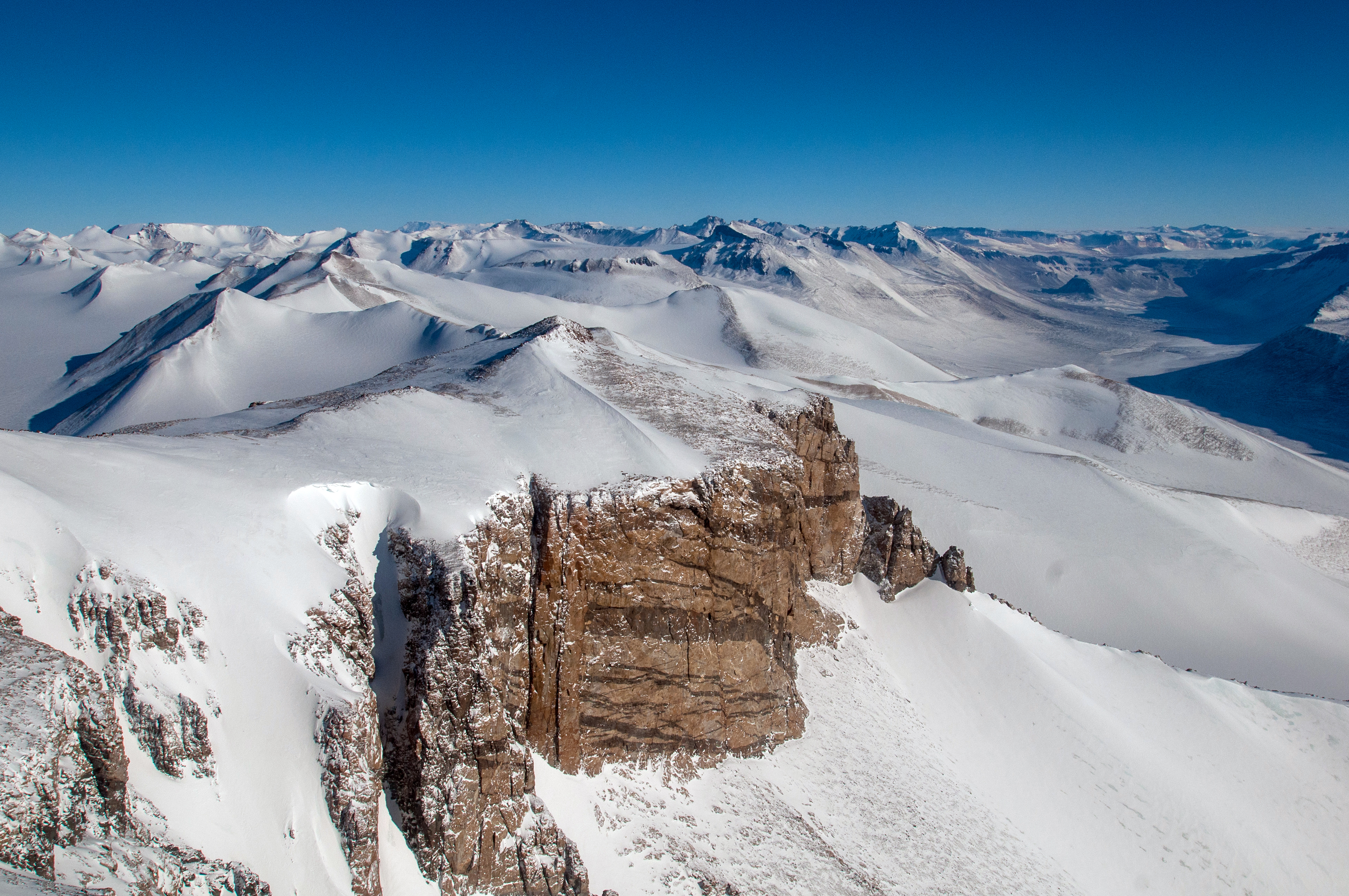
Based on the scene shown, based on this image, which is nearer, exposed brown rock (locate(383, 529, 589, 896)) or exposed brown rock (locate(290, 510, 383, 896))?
exposed brown rock (locate(290, 510, 383, 896))

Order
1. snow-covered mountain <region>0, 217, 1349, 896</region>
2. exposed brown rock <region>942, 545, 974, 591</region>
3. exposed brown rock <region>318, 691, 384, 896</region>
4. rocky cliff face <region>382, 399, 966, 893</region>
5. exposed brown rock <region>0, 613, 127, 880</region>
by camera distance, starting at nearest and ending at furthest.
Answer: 1. exposed brown rock <region>0, 613, 127, 880</region>
2. snow-covered mountain <region>0, 217, 1349, 896</region>
3. exposed brown rock <region>318, 691, 384, 896</region>
4. rocky cliff face <region>382, 399, 966, 893</region>
5. exposed brown rock <region>942, 545, 974, 591</region>

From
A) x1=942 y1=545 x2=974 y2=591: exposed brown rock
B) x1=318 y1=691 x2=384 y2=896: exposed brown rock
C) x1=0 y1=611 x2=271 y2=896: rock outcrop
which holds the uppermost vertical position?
x1=0 y1=611 x2=271 y2=896: rock outcrop

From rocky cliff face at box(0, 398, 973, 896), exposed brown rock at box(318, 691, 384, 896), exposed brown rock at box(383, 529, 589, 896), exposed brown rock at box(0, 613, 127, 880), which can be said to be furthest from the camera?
exposed brown rock at box(383, 529, 589, 896)

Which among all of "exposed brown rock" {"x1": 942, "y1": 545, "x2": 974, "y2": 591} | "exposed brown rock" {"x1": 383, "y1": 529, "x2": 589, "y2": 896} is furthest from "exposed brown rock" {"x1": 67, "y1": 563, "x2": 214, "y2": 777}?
"exposed brown rock" {"x1": 942, "y1": 545, "x2": 974, "y2": 591}

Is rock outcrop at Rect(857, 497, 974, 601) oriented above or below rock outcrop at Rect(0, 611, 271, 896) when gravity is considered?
below

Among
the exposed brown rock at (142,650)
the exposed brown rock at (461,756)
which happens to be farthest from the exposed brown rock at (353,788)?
the exposed brown rock at (142,650)

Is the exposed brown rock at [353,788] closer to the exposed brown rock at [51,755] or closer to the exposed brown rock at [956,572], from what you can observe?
the exposed brown rock at [51,755]

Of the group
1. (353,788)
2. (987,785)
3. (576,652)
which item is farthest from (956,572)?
(353,788)

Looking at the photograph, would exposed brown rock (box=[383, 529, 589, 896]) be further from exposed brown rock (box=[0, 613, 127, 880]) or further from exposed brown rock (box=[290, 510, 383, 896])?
exposed brown rock (box=[0, 613, 127, 880])

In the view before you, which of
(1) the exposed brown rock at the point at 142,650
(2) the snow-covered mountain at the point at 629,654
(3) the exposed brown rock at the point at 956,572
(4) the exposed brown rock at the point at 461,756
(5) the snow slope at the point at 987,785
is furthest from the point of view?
(3) the exposed brown rock at the point at 956,572
